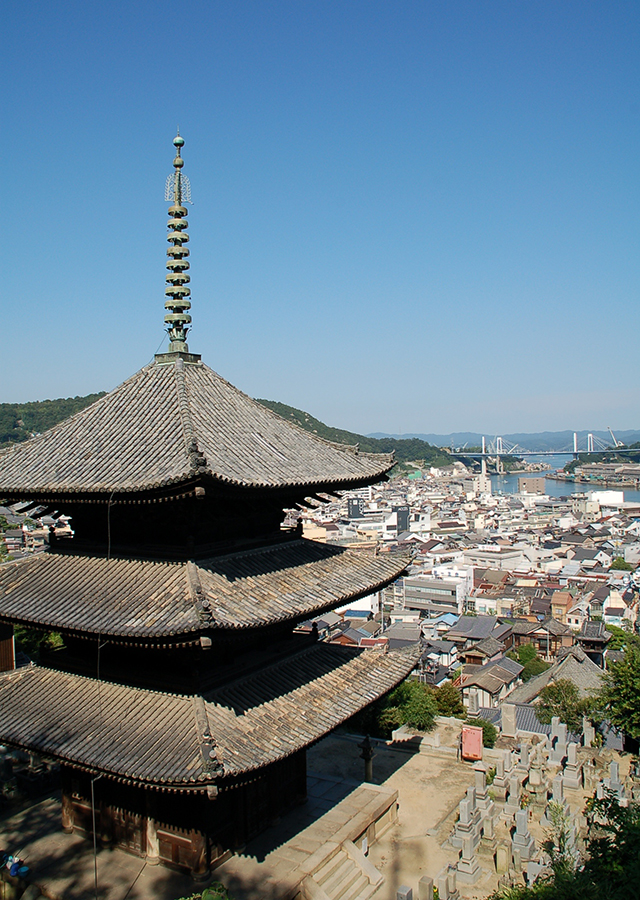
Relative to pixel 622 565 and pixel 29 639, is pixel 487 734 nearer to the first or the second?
pixel 29 639

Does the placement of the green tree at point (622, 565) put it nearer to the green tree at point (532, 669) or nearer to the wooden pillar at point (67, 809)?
the green tree at point (532, 669)

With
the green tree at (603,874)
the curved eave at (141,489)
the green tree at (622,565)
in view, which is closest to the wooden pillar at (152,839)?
the curved eave at (141,489)

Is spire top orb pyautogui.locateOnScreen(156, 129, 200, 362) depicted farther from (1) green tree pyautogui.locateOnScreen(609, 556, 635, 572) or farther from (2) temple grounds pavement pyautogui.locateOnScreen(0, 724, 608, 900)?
(1) green tree pyautogui.locateOnScreen(609, 556, 635, 572)

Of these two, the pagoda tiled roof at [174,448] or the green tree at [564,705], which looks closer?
the pagoda tiled roof at [174,448]

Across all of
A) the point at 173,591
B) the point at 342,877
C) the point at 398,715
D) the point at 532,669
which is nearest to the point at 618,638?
the point at 532,669

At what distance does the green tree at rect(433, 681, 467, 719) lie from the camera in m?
30.0

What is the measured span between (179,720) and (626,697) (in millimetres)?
25249

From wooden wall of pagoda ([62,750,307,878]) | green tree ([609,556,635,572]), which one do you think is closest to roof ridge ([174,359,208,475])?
wooden wall of pagoda ([62,750,307,878])

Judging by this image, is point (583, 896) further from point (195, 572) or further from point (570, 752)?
point (570, 752)

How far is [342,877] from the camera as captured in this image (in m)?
13.3

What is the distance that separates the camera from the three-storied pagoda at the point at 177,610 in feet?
39.1

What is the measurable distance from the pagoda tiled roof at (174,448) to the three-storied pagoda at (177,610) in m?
0.05

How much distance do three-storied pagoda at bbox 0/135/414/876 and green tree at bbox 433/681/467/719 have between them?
15.1 metres

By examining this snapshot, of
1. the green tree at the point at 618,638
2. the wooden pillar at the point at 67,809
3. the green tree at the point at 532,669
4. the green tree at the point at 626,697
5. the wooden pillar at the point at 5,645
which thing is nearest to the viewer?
the wooden pillar at the point at 67,809
